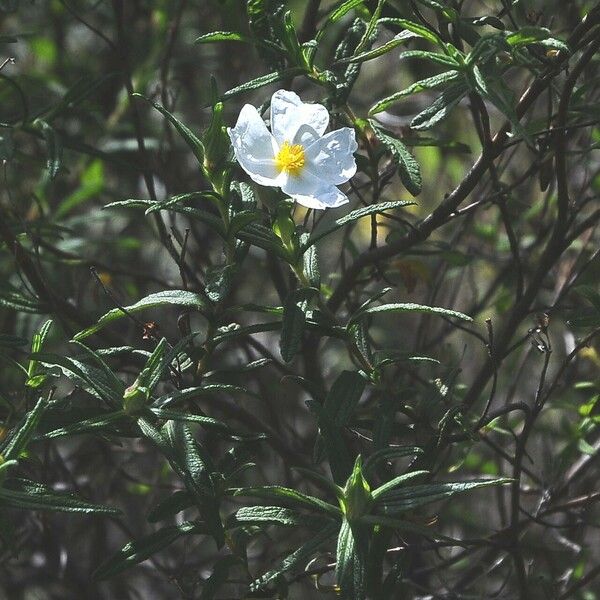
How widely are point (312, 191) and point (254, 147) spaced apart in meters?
0.11


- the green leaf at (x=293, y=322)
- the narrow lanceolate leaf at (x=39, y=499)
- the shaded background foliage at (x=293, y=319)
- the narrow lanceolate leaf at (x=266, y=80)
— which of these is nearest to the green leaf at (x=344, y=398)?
the shaded background foliage at (x=293, y=319)

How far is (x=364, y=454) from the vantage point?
171 centimetres

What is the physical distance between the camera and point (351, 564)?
51.4 inches

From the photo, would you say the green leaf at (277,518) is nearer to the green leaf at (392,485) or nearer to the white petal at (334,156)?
the green leaf at (392,485)

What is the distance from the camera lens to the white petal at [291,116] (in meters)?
1.53

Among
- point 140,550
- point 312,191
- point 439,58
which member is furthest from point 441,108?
point 140,550

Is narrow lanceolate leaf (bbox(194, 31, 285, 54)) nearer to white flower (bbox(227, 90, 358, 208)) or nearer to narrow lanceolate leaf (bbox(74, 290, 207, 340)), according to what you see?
white flower (bbox(227, 90, 358, 208))

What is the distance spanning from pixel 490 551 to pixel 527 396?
1.27 m

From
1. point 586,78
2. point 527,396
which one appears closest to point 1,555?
point 586,78

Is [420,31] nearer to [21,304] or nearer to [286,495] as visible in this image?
[286,495]

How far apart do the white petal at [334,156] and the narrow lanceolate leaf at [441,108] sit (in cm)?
12

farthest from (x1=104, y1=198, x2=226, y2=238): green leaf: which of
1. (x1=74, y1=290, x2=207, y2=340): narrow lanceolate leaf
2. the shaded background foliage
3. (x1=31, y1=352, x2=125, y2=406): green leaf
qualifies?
(x1=31, y1=352, x2=125, y2=406): green leaf

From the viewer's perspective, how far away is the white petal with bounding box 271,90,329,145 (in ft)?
5.03

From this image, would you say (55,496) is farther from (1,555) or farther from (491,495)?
(491,495)
